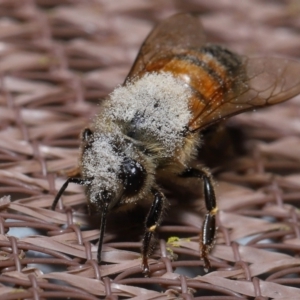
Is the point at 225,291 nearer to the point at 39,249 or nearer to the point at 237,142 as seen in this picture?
the point at 39,249

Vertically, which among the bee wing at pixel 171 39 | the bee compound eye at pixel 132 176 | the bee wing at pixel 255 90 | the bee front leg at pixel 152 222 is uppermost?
the bee wing at pixel 171 39

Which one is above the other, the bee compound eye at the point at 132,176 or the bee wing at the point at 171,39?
the bee wing at the point at 171,39

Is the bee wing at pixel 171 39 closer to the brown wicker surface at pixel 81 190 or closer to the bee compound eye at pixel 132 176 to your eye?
the brown wicker surface at pixel 81 190

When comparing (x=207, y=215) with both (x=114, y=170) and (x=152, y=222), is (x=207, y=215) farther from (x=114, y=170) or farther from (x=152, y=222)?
(x=114, y=170)

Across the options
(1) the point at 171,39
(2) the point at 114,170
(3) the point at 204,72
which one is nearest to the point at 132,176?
(2) the point at 114,170

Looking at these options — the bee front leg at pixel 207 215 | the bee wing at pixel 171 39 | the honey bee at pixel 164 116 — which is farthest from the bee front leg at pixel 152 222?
the bee wing at pixel 171 39

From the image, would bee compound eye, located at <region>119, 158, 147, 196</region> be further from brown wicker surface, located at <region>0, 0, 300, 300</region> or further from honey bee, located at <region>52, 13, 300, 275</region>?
brown wicker surface, located at <region>0, 0, 300, 300</region>
